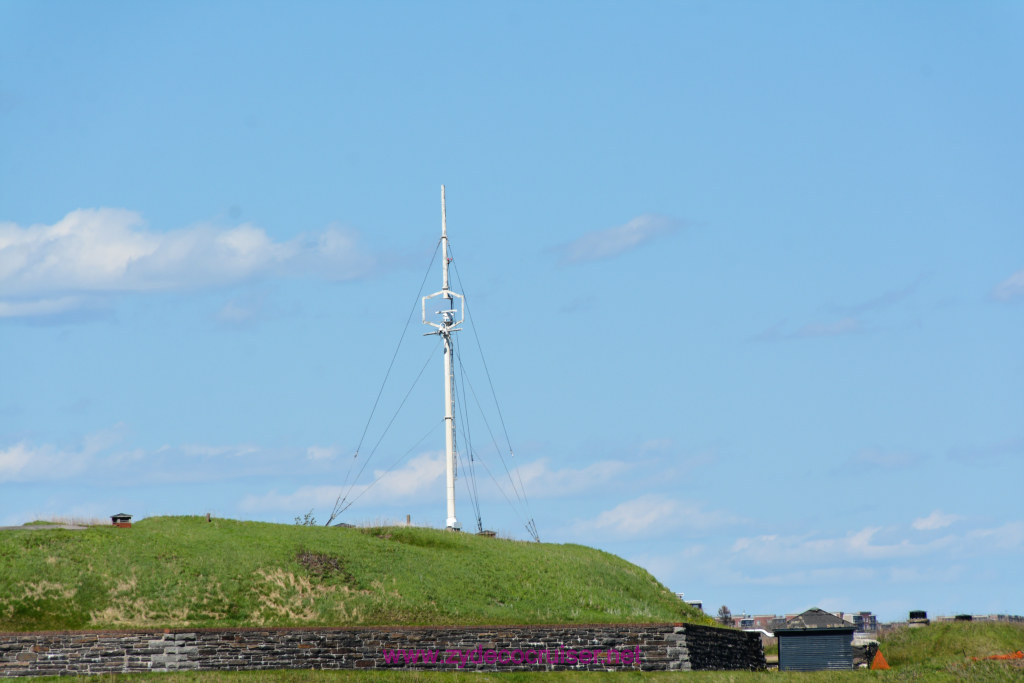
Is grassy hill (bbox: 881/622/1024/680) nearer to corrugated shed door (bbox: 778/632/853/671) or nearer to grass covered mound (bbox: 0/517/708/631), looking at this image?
corrugated shed door (bbox: 778/632/853/671)

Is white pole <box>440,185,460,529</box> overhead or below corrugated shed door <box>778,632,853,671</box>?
overhead

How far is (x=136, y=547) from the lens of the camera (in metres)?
49.2

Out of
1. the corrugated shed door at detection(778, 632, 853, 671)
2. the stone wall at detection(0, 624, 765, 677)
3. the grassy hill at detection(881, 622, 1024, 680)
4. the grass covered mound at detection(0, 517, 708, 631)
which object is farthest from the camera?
the grassy hill at detection(881, 622, 1024, 680)

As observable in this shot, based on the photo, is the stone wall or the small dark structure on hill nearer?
the stone wall

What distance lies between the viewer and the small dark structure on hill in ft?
179

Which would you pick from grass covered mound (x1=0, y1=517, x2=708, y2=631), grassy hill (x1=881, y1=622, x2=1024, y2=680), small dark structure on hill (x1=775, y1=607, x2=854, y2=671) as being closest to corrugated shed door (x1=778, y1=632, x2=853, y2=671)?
small dark structure on hill (x1=775, y1=607, x2=854, y2=671)

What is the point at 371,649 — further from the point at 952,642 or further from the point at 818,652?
the point at 952,642

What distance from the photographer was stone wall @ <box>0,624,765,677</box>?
42375mm

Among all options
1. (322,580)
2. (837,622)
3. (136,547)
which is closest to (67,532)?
(136,547)

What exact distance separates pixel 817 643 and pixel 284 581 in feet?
71.4

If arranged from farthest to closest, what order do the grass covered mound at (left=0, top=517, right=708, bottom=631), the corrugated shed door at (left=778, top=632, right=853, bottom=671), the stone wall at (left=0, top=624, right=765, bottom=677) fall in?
1. the corrugated shed door at (left=778, top=632, right=853, bottom=671)
2. the grass covered mound at (left=0, top=517, right=708, bottom=631)
3. the stone wall at (left=0, top=624, right=765, bottom=677)

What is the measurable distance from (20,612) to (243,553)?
8461 mm

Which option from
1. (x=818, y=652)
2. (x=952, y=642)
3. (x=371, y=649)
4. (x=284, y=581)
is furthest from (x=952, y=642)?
(x=284, y=581)

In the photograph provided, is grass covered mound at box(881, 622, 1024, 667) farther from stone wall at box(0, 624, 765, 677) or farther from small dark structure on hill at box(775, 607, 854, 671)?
stone wall at box(0, 624, 765, 677)
